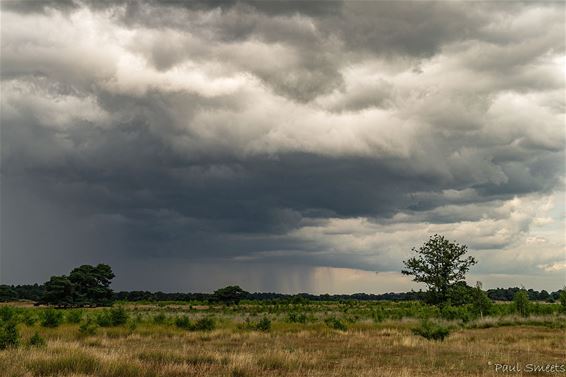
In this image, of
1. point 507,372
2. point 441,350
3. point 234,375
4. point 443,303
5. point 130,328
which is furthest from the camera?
point 443,303

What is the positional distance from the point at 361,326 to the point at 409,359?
22972 millimetres

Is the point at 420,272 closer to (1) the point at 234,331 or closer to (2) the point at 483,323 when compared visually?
(2) the point at 483,323

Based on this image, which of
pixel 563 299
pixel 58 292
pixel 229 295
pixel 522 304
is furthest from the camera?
pixel 229 295

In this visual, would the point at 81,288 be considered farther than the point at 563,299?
Yes

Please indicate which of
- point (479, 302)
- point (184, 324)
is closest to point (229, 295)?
point (479, 302)

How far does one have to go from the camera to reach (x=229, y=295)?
136 meters

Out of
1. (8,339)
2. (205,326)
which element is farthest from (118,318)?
(8,339)

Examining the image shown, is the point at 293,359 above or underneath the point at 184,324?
above

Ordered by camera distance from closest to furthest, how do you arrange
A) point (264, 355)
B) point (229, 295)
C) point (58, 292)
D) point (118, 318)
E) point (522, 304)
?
1. point (264, 355)
2. point (118, 318)
3. point (522, 304)
4. point (58, 292)
5. point (229, 295)

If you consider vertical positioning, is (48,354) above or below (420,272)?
below

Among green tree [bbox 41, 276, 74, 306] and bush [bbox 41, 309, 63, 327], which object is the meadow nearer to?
bush [bbox 41, 309, 63, 327]

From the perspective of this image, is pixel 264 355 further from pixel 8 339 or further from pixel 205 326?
pixel 205 326

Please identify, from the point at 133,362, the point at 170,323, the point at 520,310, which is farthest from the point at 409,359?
the point at 520,310

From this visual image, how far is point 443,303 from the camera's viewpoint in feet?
176
